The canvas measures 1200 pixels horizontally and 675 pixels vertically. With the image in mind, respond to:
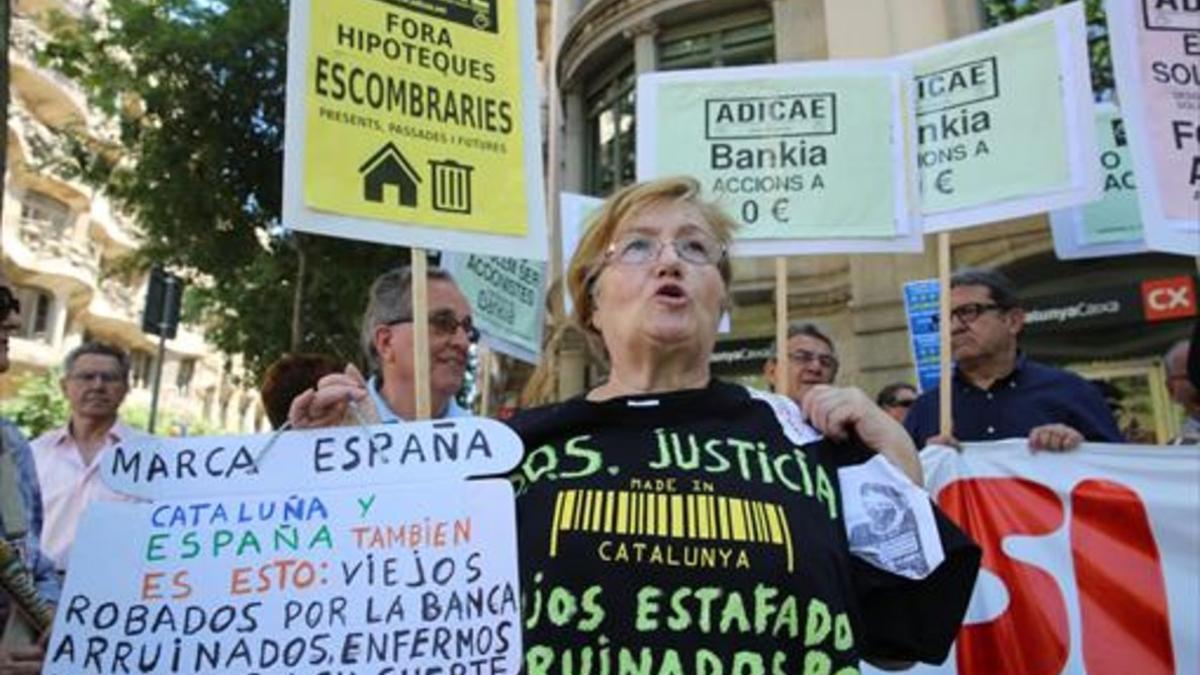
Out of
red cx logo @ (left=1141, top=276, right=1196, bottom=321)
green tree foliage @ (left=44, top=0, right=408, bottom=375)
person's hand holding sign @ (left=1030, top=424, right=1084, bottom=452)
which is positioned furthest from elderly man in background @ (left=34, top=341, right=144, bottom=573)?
red cx logo @ (left=1141, top=276, right=1196, bottom=321)

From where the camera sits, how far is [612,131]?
1465 centimetres

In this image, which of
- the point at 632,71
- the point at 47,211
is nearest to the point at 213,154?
the point at 632,71

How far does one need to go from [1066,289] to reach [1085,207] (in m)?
4.82

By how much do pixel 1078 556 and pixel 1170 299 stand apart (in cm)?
659

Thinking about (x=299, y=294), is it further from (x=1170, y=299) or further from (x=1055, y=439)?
(x=1055, y=439)

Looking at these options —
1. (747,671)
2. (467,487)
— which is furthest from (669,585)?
(467,487)

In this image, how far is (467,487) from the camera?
1.88 meters

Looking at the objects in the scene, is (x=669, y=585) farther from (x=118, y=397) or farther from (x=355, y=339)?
(x=355, y=339)

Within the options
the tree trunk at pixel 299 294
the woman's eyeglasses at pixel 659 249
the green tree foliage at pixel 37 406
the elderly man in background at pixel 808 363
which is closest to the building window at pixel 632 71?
the tree trunk at pixel 299 294

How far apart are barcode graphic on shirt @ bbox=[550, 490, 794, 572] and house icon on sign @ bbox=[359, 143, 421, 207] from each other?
1.05 metres

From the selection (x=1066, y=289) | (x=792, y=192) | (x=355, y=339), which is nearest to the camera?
(x=792, y=192)

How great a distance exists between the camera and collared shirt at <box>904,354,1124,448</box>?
3631 millimetres

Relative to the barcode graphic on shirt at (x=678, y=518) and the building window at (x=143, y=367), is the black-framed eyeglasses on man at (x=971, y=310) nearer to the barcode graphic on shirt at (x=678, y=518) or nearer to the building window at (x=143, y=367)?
the barcode graphic on shirt at (x=678, y=518)

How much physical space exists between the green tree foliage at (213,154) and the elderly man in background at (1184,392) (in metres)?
7.96
